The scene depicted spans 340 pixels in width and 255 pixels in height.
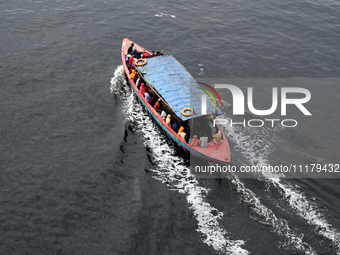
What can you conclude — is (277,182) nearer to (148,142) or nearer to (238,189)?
(238,189)

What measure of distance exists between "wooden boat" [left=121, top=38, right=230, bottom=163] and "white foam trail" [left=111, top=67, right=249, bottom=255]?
1224mm

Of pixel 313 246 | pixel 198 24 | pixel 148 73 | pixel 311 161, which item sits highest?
pixel 198 24

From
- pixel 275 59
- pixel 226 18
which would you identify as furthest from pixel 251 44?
pixel 226 18

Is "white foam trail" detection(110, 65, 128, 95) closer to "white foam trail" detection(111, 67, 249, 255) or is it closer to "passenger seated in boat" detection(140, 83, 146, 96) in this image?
"white foam trail" detection(111, 67, 249, 255)

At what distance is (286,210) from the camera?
2183 centimetres

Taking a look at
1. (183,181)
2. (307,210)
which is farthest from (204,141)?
(307,210)

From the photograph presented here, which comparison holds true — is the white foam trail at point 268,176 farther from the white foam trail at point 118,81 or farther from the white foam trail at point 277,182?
the white foam trail at point 118,81

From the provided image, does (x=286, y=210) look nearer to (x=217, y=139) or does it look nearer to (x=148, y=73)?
(x=217, y=139)

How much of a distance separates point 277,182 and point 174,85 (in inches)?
503

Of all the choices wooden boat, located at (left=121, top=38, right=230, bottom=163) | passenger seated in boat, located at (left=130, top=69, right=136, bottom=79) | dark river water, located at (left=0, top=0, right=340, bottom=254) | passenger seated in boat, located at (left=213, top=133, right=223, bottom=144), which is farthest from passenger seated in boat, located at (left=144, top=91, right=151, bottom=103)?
passenger seated in boat, located at (left=213, top=133, right=223, bottom=144)

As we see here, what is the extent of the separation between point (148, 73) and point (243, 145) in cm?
1213

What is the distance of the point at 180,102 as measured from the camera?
28.2m

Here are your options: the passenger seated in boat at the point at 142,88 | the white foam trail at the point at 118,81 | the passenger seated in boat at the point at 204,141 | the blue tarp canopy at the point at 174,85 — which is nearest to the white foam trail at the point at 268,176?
the passenger seated in boat at the point at 204,141

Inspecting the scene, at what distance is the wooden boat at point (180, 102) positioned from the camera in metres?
26.2
